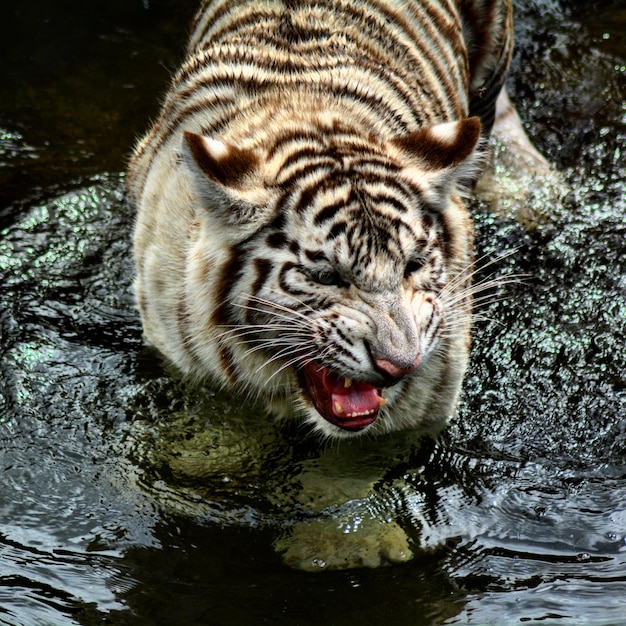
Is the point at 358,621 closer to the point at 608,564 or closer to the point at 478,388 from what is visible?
the point at 608,564

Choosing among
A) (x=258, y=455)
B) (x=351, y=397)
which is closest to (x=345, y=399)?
(x=351, y=397)

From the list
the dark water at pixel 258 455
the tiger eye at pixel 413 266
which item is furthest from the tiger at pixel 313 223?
the dark water at pixel 258 455

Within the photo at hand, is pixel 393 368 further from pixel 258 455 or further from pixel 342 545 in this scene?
pixel 258 455

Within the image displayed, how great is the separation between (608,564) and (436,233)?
1.15 m

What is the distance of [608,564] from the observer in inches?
120

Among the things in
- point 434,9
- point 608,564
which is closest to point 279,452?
point 608,564

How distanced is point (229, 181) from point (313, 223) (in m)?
0.27

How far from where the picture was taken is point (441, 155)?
10.2 feet

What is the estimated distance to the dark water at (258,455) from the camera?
2941mm

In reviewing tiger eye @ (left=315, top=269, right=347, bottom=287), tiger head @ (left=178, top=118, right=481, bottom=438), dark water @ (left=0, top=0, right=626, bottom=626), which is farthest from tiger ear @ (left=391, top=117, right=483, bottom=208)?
dark water @ (left=0, top=0, right=626, bottom=626)

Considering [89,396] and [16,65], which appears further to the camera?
[16,65]

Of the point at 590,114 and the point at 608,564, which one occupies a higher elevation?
the point at 590,114

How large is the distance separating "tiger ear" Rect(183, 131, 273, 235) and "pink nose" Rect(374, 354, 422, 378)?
1.86ft

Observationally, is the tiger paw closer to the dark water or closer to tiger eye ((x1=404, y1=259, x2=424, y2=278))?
the dark water
